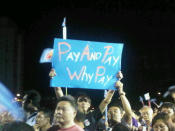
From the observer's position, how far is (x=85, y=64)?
12.6 ft

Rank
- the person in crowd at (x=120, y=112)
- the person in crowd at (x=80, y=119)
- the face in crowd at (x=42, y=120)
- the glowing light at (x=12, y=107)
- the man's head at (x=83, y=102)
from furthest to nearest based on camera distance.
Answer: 1. the glowing light at (x=12, y=107)
2. the person in crowd at (x=120, y=112)
3. the man's head at (x=83, y=102)
4. the face in crowd at (x=42, y=120)
5. the person in crowd at (x=80, y=119)

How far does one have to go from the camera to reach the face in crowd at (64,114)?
3168mm

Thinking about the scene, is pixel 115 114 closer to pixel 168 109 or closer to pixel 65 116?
pixel 168 109

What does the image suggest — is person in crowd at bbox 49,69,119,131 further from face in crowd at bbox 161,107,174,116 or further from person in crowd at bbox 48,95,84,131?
face in crowd at bbox 161,107,174,116

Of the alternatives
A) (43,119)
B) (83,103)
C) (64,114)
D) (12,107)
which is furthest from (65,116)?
(12,107)

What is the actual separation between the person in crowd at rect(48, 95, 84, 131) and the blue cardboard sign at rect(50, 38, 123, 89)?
48 centimetres

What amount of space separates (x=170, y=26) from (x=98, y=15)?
160 centimetres

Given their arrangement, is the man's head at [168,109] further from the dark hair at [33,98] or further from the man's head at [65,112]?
the dark hair at [33,98]

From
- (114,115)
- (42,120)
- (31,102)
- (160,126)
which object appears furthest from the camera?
(31,102)

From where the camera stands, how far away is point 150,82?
858cm

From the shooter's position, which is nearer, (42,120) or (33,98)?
(42,120)

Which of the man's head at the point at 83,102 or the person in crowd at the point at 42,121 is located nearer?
the person in crowd at the point at 42,121

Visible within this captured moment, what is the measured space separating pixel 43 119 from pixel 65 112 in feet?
1.55

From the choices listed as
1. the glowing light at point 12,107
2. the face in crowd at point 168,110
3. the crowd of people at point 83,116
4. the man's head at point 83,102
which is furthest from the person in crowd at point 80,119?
the face in crowd at point 168,110
